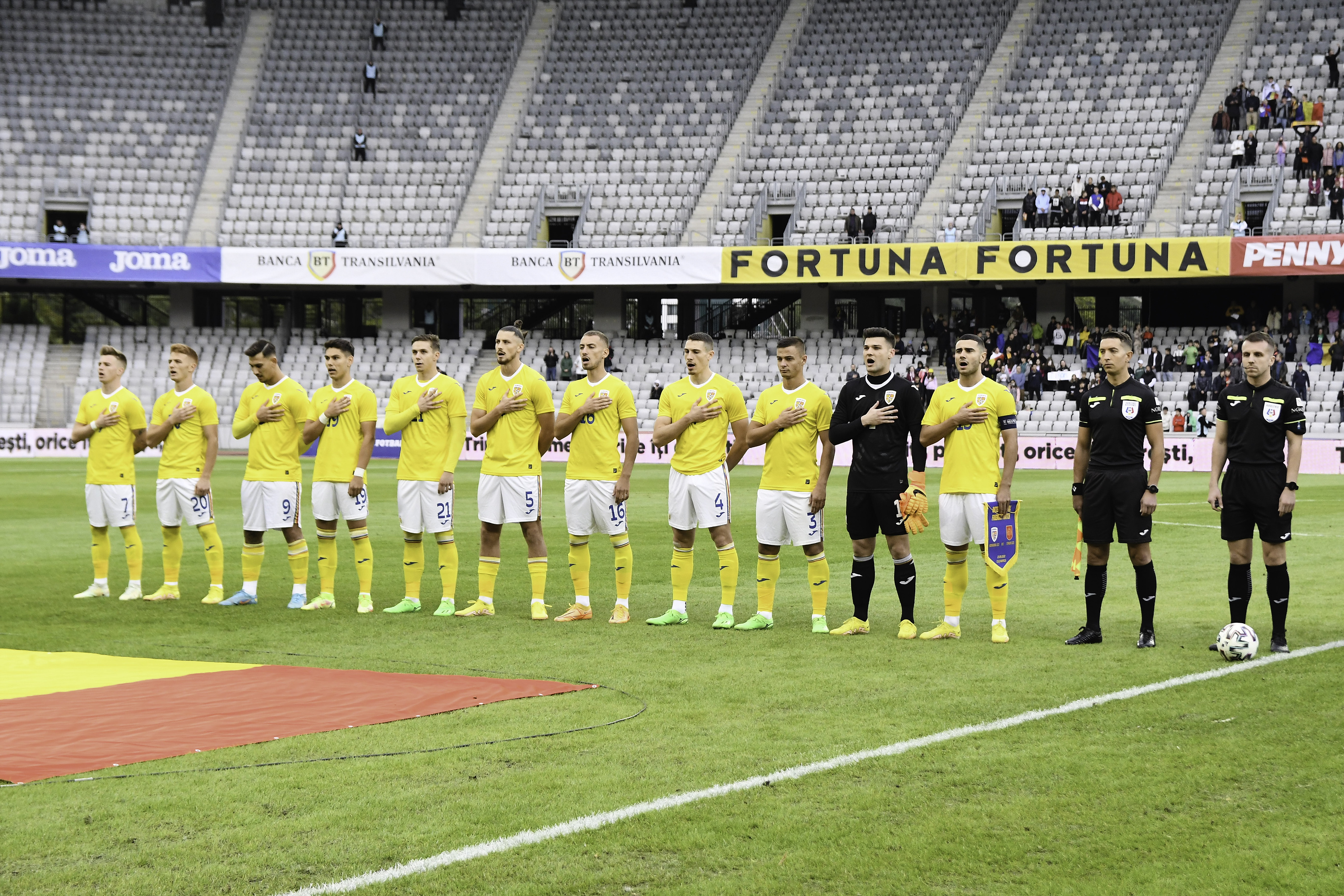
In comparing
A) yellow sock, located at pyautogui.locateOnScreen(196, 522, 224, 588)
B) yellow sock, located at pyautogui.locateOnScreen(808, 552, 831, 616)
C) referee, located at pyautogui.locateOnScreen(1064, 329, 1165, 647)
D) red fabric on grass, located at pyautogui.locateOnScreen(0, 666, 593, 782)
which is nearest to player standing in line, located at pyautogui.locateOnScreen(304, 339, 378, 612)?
yellow sock, located at pyautogui.locateOnScreen(196, 522, 224, 588)

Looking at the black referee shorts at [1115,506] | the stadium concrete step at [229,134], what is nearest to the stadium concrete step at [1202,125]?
the stadium concrete step at [229,134]

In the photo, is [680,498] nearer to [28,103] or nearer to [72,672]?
[72,672]

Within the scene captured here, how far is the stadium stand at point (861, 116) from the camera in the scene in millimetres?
43375

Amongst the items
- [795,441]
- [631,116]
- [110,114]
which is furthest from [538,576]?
[110,114]

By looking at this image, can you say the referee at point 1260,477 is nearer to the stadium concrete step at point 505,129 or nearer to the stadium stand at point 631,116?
the stadium stand at point 631,116

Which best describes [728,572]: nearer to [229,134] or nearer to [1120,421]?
[1120,421]

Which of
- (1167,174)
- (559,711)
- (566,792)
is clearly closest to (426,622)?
(559,711)

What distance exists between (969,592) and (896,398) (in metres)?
3.40

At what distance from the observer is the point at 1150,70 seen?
43.4 m

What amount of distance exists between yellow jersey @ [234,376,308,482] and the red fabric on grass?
358 cm

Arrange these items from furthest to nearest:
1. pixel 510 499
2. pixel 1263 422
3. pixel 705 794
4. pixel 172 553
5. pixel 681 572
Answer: pixel 172 553 → pixel 510 499 → pixel 681 572 → pixel 1263 422 → pixel 705 794

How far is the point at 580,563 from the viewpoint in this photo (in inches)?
445

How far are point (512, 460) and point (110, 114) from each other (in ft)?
140

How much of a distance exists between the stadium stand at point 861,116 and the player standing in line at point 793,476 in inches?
1268
